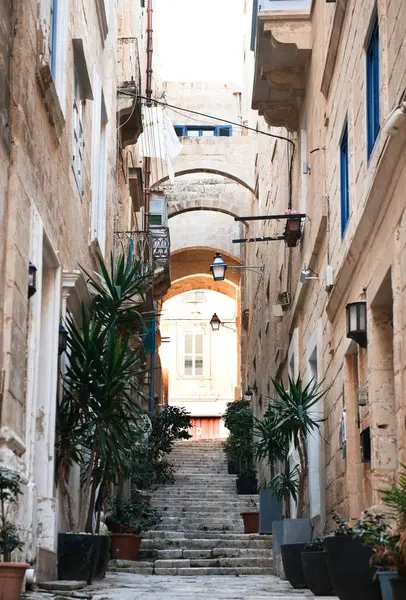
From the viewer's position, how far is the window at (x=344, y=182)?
34.7 ft

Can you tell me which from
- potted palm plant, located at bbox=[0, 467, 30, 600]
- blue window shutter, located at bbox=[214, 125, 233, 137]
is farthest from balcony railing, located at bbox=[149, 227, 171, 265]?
potted palm plant, located at bbox=[0, 467, 30, 600]

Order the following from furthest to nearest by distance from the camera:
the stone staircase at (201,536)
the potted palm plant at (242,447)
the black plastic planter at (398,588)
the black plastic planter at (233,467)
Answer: the black plastic planter at (233,467) → the potted palm plant at (242,447) → the stone staircase at (201,536) → the black plastic planter at (398,588)

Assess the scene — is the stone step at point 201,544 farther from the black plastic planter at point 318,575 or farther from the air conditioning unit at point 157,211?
the air conditioning unit at point 157,211

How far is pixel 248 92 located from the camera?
28234 millimetres

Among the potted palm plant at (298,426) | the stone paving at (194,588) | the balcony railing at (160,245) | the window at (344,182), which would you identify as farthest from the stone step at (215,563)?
the balcony railing at (160,245)

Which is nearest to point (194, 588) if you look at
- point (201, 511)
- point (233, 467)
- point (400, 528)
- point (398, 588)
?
point (400, 528)

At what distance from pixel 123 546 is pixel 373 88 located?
8.05 metres

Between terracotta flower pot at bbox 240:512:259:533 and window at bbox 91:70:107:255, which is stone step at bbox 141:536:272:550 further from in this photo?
window at bbox 91:70:107:255

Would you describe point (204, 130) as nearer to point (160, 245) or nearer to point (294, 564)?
point (160, 245)

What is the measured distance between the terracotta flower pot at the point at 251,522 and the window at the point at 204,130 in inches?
637

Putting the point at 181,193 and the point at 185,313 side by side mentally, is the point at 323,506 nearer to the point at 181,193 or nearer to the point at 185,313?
the point at 181,193

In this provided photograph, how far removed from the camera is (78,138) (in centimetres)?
1275

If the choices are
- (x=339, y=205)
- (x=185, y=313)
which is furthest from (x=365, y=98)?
(x=185, y=313)

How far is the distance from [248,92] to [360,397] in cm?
1983
